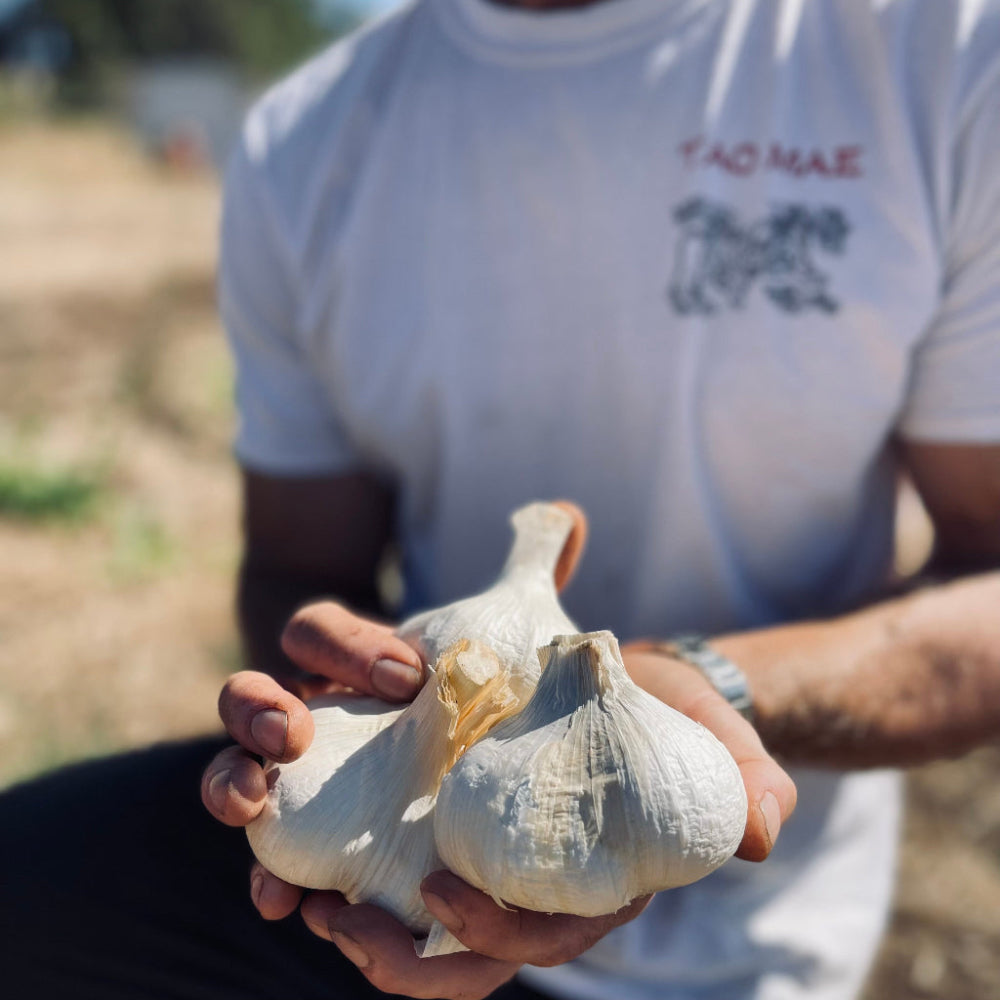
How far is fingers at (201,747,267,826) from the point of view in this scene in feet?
2.11

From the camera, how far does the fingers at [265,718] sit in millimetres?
655

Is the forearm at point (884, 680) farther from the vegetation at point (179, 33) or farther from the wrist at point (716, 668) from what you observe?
the vegetation at point (179, 33)

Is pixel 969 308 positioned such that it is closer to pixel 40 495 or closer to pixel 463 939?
pixel 463 939

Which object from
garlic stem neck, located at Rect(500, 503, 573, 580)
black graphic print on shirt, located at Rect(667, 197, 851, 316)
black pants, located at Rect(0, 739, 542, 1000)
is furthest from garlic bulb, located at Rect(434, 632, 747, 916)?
black graphic print on shirt, located at Rect(667, 197, 851, 316)

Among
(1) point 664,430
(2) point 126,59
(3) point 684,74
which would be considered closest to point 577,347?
(1) point 664,430

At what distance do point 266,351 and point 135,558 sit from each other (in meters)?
1.66

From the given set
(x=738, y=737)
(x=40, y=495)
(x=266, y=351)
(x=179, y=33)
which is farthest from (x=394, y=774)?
(x=179, y=33)

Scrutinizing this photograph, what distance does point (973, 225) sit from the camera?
0.98 m

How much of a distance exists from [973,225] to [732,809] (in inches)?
26.1

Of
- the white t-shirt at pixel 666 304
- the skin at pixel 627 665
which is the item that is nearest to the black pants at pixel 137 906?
the skin at pixel 627 665

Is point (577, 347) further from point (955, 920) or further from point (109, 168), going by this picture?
point (109, 168)

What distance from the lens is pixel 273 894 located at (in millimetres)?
667

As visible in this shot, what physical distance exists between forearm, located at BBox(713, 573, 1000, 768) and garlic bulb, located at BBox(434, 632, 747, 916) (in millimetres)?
331

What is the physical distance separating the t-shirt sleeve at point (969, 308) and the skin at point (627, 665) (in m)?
0.04
